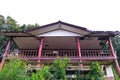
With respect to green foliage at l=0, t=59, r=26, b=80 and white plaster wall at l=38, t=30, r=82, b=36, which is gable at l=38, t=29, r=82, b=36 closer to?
white plaster wall at l=38, t=30, r=82, b=36

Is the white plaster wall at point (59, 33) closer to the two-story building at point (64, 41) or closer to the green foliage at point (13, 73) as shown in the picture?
the two-story building at point (64, 41)

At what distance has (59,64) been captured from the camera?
9.53 metres

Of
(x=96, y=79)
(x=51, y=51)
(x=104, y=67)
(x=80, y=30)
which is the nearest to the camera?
(x=96, y=79)

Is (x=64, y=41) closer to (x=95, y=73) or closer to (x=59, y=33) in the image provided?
(x=59, y=33)

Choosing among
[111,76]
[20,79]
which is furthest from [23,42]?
[20,79]

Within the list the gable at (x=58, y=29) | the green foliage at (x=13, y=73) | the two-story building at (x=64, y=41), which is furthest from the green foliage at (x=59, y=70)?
the gable at (x=58, y=29)

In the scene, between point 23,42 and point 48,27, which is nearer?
point 48,27

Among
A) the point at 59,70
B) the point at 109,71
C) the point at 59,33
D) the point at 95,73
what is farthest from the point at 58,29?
the point at 95,73

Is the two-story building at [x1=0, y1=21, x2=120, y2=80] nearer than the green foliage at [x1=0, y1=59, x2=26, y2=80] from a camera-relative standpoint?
No

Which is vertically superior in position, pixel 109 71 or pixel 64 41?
pixel 64 41

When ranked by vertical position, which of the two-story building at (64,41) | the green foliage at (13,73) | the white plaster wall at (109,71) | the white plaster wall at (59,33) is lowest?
the green foliage at (13,73)

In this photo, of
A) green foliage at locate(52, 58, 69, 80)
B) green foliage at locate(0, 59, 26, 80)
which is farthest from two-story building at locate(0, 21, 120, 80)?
green foliage at locate(0, 59, 26, 80)

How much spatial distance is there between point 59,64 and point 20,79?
2.03 meters

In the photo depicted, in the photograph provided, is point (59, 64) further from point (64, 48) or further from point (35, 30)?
point (64, 48)
